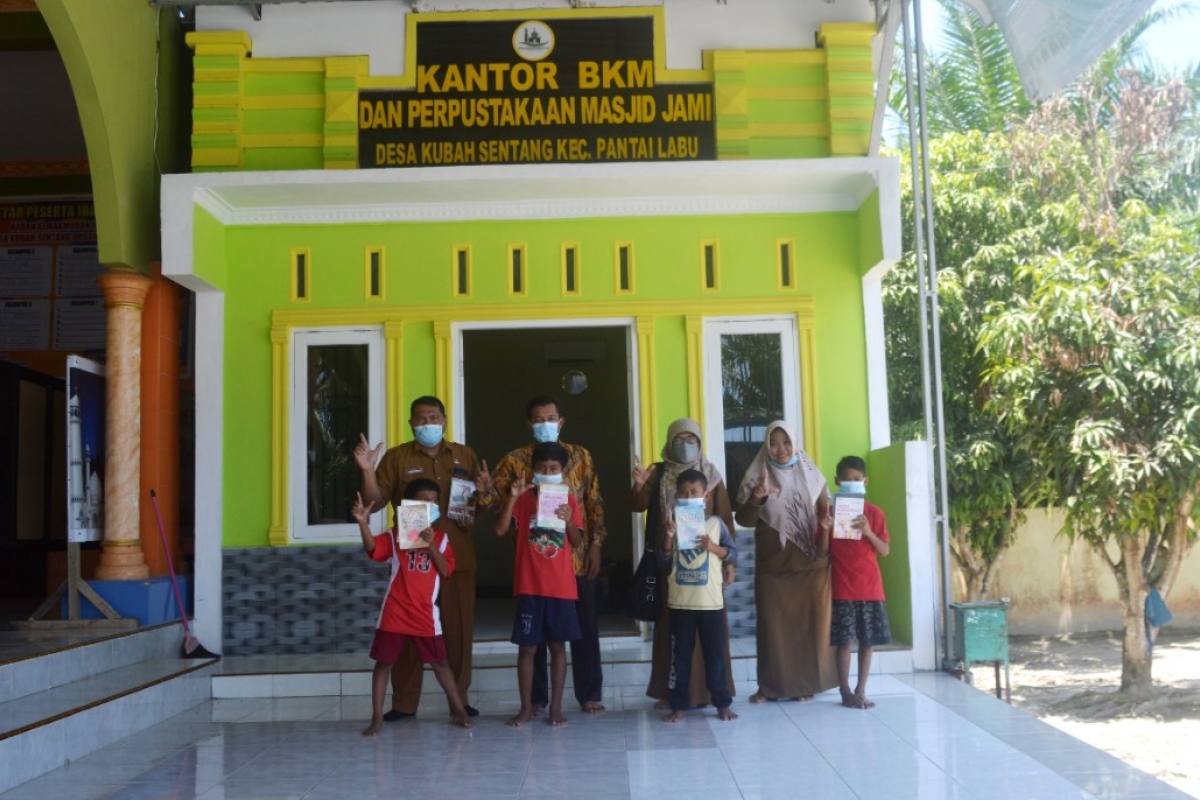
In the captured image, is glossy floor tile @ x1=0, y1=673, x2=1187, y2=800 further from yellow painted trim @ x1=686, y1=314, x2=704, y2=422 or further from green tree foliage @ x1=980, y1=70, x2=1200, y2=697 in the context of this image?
green tree foliage @ x1=980, y1=70, x2=1200, y2=697

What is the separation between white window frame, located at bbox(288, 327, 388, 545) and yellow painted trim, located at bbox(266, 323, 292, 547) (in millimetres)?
39

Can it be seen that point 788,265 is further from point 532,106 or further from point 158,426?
point 158,426

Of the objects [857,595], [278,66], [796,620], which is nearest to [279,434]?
[278,66]

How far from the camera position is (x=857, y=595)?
6059 millimetres

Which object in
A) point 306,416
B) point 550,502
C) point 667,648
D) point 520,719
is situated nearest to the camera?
point 550,502

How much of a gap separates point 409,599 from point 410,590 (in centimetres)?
4

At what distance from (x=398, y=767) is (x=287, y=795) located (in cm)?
57

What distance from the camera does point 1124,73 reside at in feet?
48.8

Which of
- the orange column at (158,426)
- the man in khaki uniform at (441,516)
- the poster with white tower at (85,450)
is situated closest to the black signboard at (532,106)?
the orange column at (158,426)

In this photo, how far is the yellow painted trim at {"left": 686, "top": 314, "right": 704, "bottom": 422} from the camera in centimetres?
764

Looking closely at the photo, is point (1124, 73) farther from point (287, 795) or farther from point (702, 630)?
point (287, 795)

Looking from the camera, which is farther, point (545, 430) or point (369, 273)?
point (369, 273)

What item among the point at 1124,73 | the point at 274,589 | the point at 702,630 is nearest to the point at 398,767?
the point at 702,630

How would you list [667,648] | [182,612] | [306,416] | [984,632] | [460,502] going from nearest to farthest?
1. [460,502]
2. [667,648]
3. [984,632]
4. [182,612]
5. [306,416]
